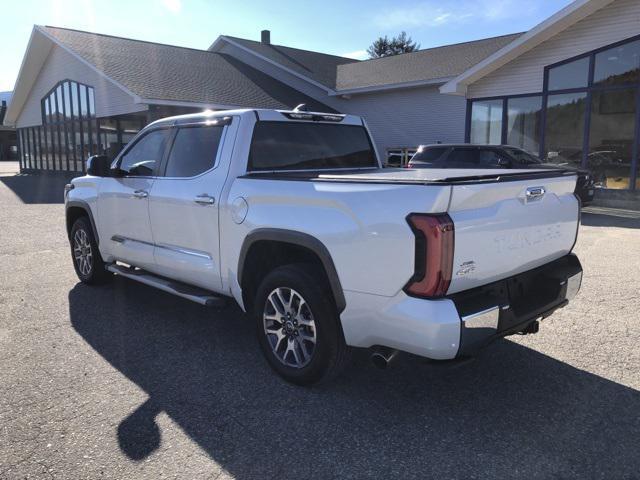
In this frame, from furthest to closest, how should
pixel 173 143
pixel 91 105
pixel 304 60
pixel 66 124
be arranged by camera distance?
pixel 304 60, pixel 66 124, pixel 91 105, pixel 173 143

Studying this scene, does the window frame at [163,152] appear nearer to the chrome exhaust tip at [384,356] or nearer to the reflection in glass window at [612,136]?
the chrome exhaust tip at [384,356]

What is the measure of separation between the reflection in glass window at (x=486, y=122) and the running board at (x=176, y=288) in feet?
51.3

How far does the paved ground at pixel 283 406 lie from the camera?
2.71m

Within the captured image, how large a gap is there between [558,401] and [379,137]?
21323 mm

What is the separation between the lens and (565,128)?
53.4 ft

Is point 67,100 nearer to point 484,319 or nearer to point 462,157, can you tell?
point 462,157

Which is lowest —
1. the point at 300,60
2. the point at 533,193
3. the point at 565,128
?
the point at 533,193

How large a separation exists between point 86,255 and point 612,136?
49.9 feet

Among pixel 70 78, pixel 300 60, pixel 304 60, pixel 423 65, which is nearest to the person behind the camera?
pixel 423 65

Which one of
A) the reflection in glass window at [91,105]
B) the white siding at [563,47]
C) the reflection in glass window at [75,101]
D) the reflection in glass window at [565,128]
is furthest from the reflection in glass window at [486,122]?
the reflection in glass window at [75,101]

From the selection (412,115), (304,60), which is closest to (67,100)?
(304,60)

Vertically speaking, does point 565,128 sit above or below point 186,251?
above

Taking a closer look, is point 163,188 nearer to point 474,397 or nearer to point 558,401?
point 474,397

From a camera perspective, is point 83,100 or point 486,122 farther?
point 83,100
